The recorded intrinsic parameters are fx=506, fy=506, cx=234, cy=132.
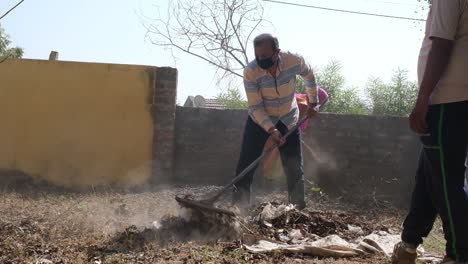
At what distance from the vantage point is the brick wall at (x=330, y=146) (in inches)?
284

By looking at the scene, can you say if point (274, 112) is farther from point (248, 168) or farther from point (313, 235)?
point (313, 235)

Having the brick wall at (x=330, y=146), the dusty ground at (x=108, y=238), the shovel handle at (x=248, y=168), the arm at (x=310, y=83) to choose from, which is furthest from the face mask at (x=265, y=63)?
the brick wall at (x=330, y=146)

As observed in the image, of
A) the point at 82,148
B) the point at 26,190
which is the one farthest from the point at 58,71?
the point at 26,190

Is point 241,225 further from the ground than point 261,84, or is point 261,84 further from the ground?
point 261,84

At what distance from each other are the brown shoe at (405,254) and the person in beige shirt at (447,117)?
0.19 metres

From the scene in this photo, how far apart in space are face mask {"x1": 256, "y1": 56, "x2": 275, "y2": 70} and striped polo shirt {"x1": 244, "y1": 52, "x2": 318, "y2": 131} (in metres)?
0.06

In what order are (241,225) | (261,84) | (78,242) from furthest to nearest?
(261,84) < (241,225) < (78,242)

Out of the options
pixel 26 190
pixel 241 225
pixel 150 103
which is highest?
pixel 150 103

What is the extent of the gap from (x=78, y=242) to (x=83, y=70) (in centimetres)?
398

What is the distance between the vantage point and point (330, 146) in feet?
23.8

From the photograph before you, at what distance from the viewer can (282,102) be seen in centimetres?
479

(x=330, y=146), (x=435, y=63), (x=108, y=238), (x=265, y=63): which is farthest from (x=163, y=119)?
(x=435, y=63)

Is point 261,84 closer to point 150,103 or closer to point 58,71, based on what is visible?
point 150,103

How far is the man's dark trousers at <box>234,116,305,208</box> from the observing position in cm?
472
